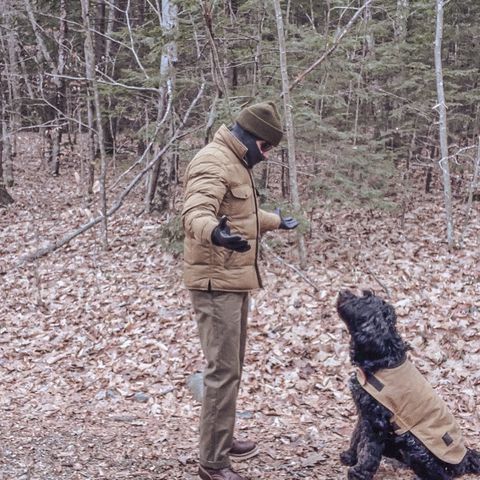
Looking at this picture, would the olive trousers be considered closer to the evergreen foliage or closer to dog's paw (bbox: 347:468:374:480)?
dog's paw (bbox: 347:468:374:480)

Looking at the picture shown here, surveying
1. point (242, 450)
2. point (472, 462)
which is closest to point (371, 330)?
point (472, 462)

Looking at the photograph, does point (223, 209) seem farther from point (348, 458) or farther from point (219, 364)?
point (348, 458)

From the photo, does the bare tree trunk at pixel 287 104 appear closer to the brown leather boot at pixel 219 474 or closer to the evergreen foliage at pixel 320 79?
the evergreen foliage at pixel 320 79

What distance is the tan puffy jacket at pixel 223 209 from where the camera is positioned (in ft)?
11.0

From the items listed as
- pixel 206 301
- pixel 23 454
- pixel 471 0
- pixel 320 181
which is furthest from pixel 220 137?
pixel 471 0

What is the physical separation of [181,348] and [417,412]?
359 cm

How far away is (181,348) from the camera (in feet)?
21.7

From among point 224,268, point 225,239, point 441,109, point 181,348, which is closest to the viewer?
point 225,239

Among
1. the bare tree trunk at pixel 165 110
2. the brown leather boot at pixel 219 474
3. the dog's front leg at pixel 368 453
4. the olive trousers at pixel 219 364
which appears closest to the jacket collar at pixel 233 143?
the olive trousers at pixel 219 364

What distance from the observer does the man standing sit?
347 centimetres

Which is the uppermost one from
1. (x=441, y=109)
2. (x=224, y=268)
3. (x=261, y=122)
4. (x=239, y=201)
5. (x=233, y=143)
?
(x=441, y=109)

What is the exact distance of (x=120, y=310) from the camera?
7754 millimetres

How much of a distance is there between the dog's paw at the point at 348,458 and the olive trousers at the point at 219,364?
3.26ft

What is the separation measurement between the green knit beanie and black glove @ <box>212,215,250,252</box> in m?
0.89
